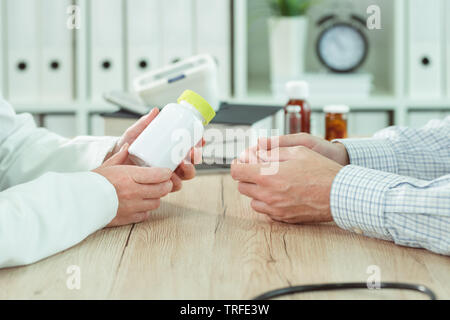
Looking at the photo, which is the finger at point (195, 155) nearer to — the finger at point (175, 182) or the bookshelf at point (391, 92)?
the finger at point (175, 182)

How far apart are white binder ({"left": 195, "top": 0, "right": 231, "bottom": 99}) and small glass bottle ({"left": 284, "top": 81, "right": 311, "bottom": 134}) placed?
30.4 inches

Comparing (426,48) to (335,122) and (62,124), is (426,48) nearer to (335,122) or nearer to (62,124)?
(335,122)

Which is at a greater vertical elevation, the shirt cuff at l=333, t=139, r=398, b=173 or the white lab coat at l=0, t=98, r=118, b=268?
the shirt cuff at l=333, t=139, r=398, b=173

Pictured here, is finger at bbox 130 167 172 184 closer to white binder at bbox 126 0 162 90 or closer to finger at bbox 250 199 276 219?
finger at bbox 250 199 276 219

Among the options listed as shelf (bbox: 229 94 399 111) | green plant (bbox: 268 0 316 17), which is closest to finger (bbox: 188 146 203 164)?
shelf (bbox: 229 94 399 111)

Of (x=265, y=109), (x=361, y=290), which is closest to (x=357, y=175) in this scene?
(x=361, y=290)

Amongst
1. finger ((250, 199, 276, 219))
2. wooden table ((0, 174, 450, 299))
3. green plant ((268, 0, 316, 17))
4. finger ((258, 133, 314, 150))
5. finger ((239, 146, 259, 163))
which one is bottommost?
wooden table ((0, 174, 450, 299))

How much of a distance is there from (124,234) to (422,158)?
1.77 feet

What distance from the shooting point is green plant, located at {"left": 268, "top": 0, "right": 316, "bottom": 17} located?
6.57ft

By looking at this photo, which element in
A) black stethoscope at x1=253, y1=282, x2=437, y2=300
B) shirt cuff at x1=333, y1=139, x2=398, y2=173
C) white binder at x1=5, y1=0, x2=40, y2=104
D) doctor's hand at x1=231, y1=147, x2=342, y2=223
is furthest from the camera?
white binder at x1=5, y1=0, x2=40, y2=104

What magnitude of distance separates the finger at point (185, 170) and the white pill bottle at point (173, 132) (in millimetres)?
102

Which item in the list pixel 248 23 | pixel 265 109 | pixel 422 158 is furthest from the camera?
pixel 248 23
